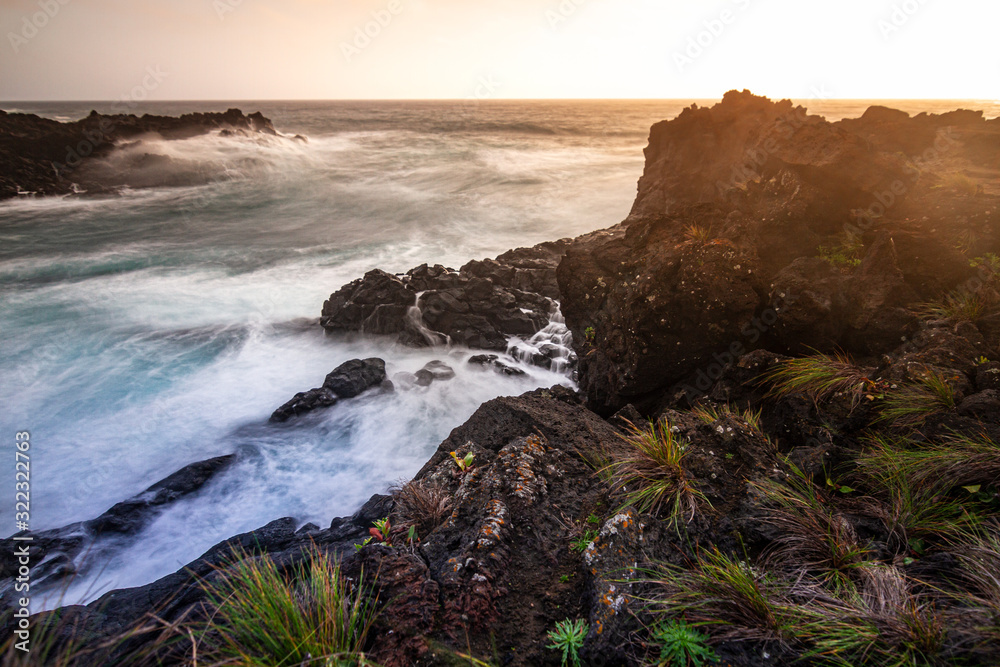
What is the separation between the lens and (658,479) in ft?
11.8

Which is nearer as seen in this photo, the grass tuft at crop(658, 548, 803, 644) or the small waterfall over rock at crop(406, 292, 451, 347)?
the grass tuft at crop(658, 548, 803, 644)

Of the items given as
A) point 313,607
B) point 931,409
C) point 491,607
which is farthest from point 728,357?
point 313,607

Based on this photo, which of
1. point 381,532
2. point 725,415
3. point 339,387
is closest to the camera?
point 381,532

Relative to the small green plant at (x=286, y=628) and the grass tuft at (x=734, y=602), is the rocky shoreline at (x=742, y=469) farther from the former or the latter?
the small green plant at (x=286, y=628)

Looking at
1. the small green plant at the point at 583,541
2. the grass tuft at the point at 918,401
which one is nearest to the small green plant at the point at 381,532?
the small green plant at the point at 583,541

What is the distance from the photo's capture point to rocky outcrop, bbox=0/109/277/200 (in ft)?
97.0

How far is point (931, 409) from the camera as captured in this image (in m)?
3.87

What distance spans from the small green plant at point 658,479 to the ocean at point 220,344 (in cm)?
316

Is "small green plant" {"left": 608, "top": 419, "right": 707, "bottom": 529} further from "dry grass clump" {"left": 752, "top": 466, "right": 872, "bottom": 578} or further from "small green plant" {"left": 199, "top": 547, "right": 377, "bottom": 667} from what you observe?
"small green plant" {"left": 199, "top": 547, "right": 377, "bottom": 667}

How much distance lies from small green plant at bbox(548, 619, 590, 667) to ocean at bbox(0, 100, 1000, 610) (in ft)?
11.1

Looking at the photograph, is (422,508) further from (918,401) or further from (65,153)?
(65,153)

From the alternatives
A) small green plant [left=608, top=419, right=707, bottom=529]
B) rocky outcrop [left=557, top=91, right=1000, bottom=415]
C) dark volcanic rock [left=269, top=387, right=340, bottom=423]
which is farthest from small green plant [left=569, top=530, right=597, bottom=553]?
dark volcanic rock [left=269, top=387, right=340, bottom=423]

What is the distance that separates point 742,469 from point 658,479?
2.66 feet

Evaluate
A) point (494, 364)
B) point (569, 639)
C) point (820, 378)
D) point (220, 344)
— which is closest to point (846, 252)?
point (820, 378)
